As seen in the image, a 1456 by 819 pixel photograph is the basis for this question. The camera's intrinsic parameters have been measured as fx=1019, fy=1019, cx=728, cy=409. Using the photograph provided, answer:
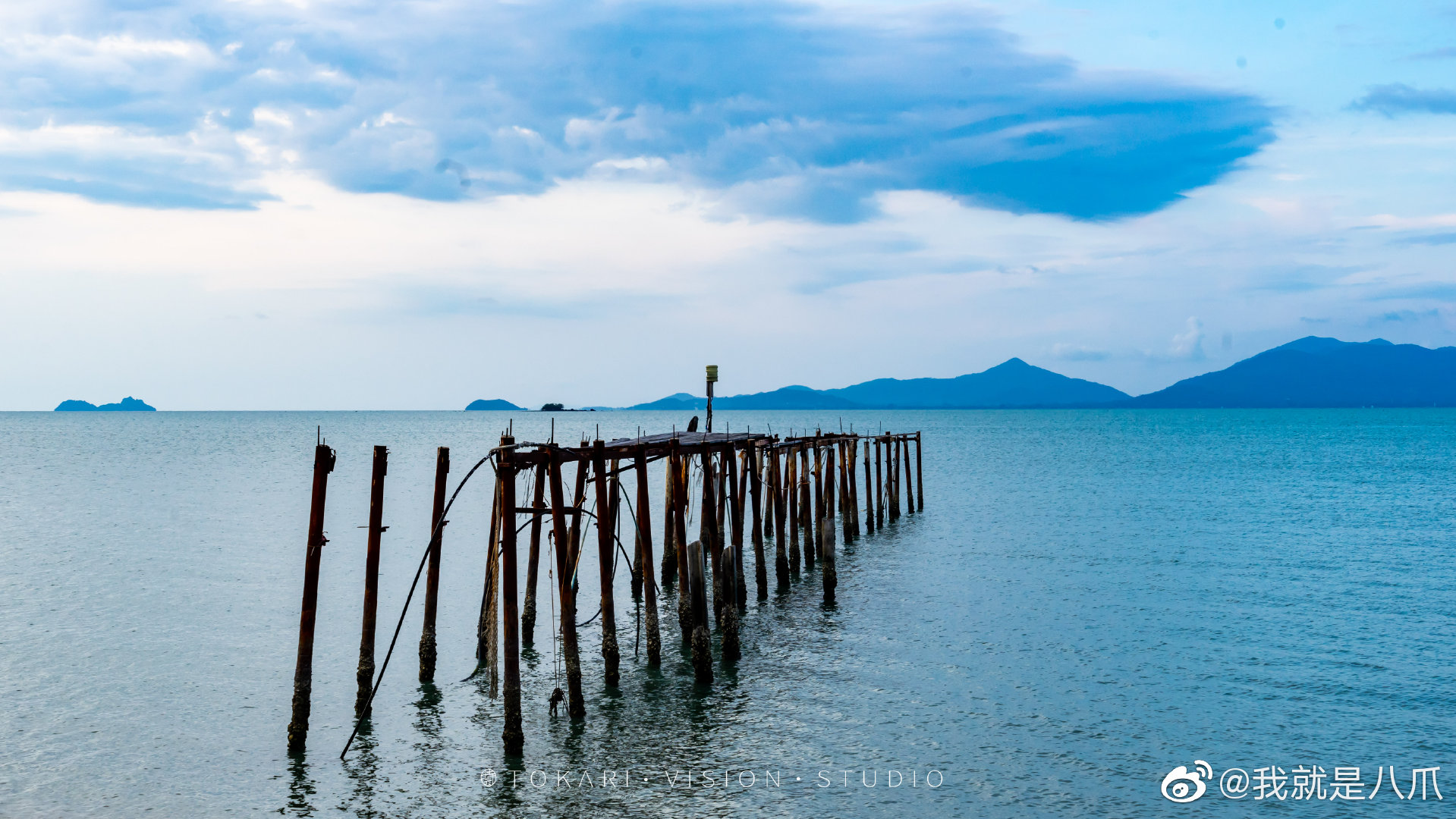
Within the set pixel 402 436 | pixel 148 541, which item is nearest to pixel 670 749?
pixel 148 541

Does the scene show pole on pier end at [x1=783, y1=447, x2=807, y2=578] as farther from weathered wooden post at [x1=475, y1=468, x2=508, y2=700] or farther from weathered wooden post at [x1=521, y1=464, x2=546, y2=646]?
weathered wooden post at [x1=521, y1=464, x2=546, y2=646]

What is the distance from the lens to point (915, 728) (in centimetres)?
1474

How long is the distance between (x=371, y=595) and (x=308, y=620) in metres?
1.36

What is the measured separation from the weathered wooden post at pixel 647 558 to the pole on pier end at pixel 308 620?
4.65 meters

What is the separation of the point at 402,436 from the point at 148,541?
11449cm

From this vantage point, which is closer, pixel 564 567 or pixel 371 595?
pixel 564 567

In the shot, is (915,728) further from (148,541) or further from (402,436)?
(402,436)

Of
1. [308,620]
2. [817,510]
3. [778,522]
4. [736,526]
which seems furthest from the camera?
[817,510]

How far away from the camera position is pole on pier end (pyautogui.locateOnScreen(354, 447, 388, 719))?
47.4ft

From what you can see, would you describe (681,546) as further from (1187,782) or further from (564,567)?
(1187,782)

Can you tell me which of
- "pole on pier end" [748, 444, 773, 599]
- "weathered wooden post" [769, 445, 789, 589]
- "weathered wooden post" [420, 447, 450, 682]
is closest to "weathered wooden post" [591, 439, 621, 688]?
"weathered wooden post" [420, 447, 450, 682]

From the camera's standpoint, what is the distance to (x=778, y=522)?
1029 inches

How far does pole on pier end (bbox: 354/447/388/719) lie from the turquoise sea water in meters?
0.38

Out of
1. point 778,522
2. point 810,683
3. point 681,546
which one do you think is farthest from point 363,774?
point 778,522
